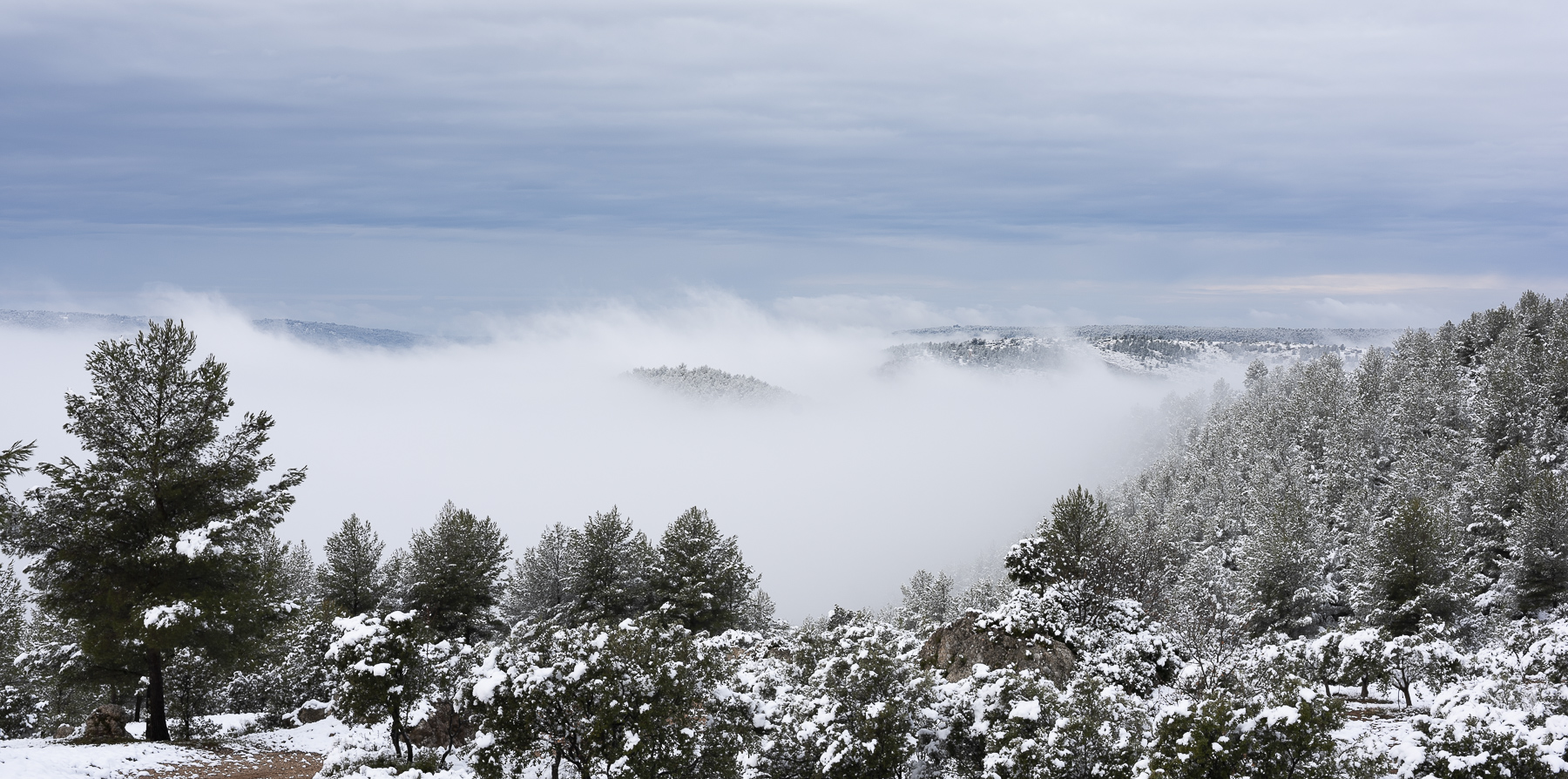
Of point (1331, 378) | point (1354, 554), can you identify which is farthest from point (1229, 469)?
point (1354, 554)

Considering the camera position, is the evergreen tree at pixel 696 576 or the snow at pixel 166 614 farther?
the evergreen tree at pixel 696 576

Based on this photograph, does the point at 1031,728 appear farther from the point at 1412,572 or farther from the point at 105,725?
the point at 1412,572

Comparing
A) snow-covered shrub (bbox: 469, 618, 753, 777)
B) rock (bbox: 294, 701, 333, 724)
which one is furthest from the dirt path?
rock (bbox: 294, 701, 333, 724)

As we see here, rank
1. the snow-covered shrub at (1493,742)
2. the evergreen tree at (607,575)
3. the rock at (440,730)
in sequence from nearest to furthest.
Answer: the snow-covered shrub at (1493,742) < the rock at (440,730) < the evergreen tree at (607,575)

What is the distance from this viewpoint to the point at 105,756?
69.5 feet

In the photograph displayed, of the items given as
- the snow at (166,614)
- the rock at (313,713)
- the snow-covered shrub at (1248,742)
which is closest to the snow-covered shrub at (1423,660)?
the snow-covered shrub at (1248,742)

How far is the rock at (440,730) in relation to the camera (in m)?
27.0

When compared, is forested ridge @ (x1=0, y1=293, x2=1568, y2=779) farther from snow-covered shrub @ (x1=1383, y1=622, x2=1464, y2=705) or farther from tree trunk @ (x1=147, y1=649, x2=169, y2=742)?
tree trunk @ (x1=147, y1=649, x2=169, y2=742)

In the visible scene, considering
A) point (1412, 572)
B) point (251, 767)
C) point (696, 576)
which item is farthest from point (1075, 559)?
point (251, 767)

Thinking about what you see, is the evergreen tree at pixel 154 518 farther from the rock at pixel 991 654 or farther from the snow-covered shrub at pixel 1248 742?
the snow-covered shrub at pixel 1248 742

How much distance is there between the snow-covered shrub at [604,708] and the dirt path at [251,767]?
8.48 m

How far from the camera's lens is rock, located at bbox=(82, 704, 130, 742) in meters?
24.2

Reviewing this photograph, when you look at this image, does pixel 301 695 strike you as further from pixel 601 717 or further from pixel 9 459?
pixel 601 717

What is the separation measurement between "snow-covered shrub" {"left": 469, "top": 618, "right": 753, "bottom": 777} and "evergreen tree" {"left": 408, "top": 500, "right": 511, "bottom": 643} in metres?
27.8
